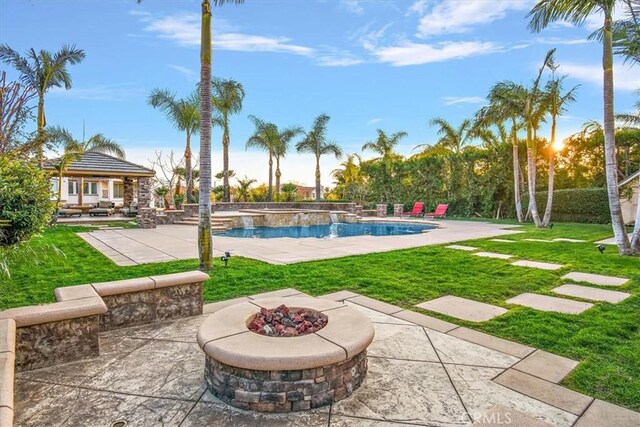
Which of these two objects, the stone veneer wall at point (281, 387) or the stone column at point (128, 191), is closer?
the stone veneer wall at point (281, 387)

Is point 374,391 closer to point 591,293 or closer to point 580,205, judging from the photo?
point 591,293

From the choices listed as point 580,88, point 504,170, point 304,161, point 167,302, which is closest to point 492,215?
point 504,170

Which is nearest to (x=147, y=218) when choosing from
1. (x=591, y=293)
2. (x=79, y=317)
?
(x=79, y=317)

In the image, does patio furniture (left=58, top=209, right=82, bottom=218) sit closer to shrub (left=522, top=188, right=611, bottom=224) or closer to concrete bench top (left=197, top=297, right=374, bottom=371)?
concrete bench top (left=197, top=297, right=374, bottom=371)

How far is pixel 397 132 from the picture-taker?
80.1 ft

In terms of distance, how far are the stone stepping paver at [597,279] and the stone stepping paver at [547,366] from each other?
327 cm

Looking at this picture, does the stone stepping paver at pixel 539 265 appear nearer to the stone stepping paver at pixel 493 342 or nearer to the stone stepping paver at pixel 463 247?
the stone stepping paver at pixel 463 247

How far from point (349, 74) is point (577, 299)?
15.9 meters

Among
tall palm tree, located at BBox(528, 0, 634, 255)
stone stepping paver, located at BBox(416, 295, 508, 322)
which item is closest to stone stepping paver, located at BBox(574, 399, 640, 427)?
stone stepping paver, located at BBox(416, 295, 508, 322)

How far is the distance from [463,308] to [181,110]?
66.2ft

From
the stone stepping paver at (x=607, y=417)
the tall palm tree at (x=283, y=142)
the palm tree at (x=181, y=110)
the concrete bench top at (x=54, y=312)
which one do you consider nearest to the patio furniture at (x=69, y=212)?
the palm tree at (x=181, y=110)

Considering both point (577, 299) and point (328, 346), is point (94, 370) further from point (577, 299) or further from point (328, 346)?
point (577, 299)

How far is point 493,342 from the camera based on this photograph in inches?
132

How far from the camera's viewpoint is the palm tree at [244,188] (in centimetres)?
2705
